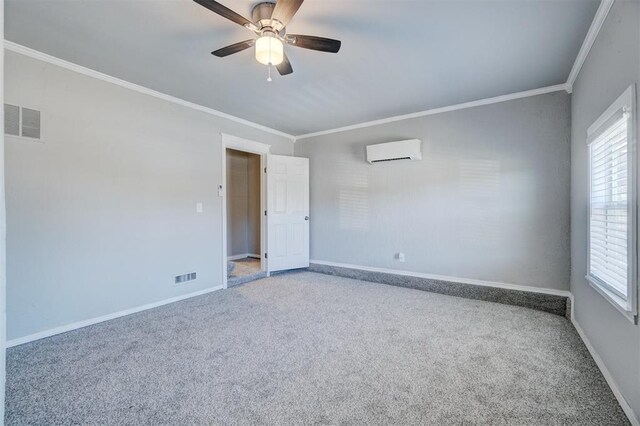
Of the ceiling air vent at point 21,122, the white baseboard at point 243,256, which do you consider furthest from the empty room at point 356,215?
the white baseboard at point 243,256

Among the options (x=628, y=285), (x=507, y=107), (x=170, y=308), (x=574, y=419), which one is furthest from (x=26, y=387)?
(x=507, y=107)

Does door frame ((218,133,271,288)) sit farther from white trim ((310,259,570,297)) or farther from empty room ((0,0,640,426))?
white trim ((310,259,570,297))

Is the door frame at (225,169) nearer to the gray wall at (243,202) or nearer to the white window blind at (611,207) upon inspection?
the gray wall at (243,202)

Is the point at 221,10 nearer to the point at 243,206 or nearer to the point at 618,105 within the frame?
the point at 618,105

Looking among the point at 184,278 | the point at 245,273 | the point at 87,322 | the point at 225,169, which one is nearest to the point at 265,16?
the point at 225,169

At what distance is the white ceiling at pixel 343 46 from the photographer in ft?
6.80

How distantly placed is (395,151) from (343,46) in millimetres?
2078

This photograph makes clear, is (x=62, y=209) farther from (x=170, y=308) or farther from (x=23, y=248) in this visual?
→ (x=170, y=308)

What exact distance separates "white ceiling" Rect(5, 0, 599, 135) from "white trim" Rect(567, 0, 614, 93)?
51 millimetres

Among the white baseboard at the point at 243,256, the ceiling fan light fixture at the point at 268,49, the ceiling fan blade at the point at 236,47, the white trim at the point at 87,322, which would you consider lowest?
the white trim at the point at 87,322

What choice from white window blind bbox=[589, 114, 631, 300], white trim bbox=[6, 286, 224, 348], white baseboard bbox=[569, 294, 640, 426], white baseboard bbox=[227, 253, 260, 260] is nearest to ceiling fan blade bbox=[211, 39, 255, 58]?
white window blind bbox=[589, 114, 631, 300]

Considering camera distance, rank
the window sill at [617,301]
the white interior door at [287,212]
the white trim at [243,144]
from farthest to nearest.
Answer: the white interior door at [287,212], the white trim at [243,144], the window sill at [617,301]

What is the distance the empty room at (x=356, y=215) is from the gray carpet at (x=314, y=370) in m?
0.02

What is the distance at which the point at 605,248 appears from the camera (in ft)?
7.02
